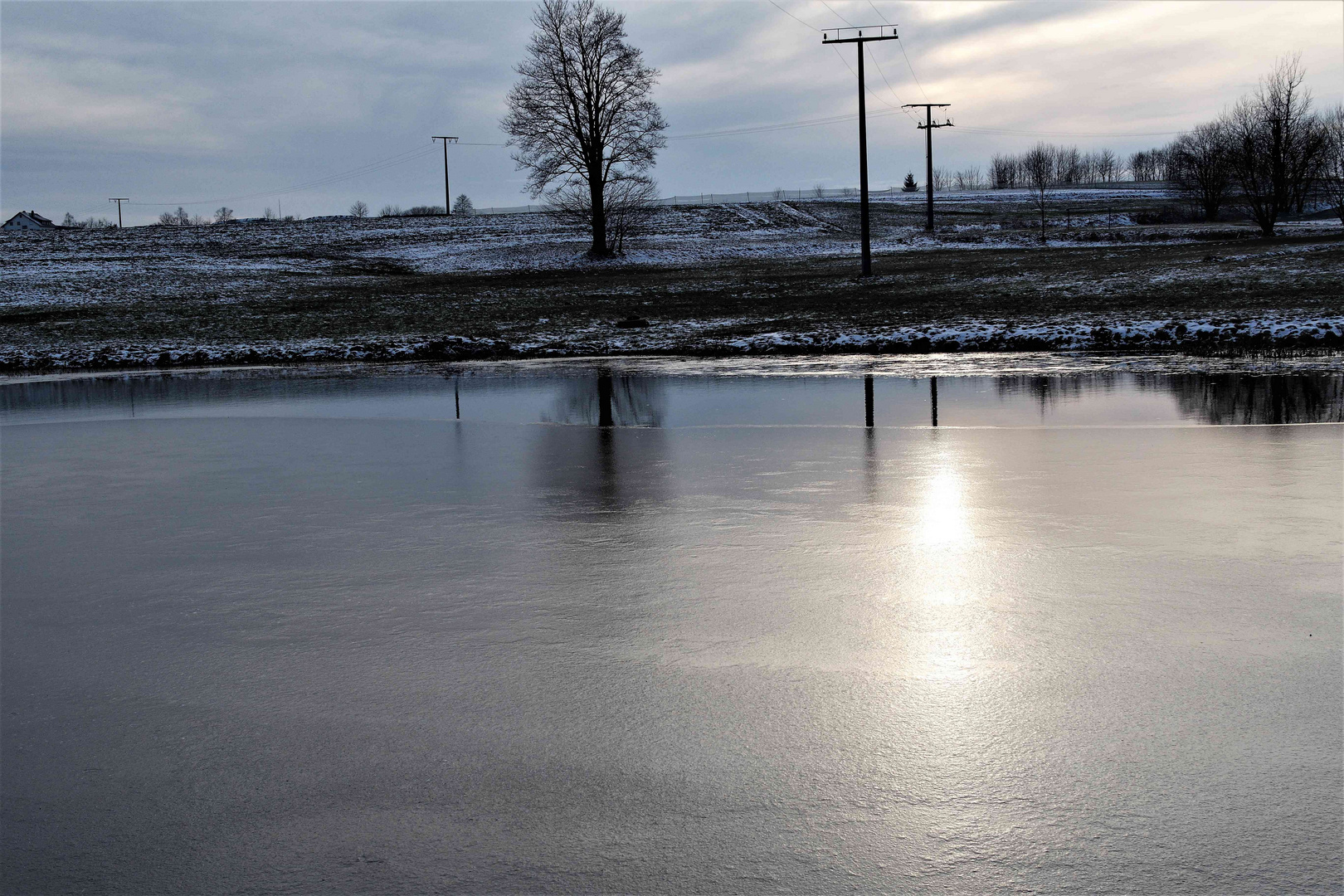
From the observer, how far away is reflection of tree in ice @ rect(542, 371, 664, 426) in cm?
1216

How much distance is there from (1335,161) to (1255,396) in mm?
42083

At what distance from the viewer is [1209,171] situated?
64125 millimetres

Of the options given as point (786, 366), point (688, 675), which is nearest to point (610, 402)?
point (786, 366)

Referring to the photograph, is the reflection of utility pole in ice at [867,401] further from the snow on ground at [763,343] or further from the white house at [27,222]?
the white house at [27,222]

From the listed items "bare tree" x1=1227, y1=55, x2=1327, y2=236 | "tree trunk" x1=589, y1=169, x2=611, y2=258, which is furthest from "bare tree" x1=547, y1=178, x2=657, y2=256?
"bare tree" x1=1227, y1=55, x2=1327, y2=236

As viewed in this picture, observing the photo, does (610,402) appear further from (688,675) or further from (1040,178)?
(1040,178)

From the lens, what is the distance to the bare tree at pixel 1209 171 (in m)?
55.4

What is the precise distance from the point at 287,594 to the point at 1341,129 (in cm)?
5403

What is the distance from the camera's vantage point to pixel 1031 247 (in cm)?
5075

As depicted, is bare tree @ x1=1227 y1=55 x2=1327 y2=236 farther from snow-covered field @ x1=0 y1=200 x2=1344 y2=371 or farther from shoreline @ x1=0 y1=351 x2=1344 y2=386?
shoreline @ x1=0 y1=351 x2=1344 y2=386

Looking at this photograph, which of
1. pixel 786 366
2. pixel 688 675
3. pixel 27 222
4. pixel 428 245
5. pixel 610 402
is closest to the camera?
pixel 688 675

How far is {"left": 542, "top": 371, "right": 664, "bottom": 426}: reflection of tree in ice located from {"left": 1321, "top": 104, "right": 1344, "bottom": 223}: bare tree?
121ft

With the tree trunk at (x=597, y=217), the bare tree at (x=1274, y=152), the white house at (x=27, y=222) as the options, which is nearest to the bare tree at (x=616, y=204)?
the tree trunk at (x=597, y=217)

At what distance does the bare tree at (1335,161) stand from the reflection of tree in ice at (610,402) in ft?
121
